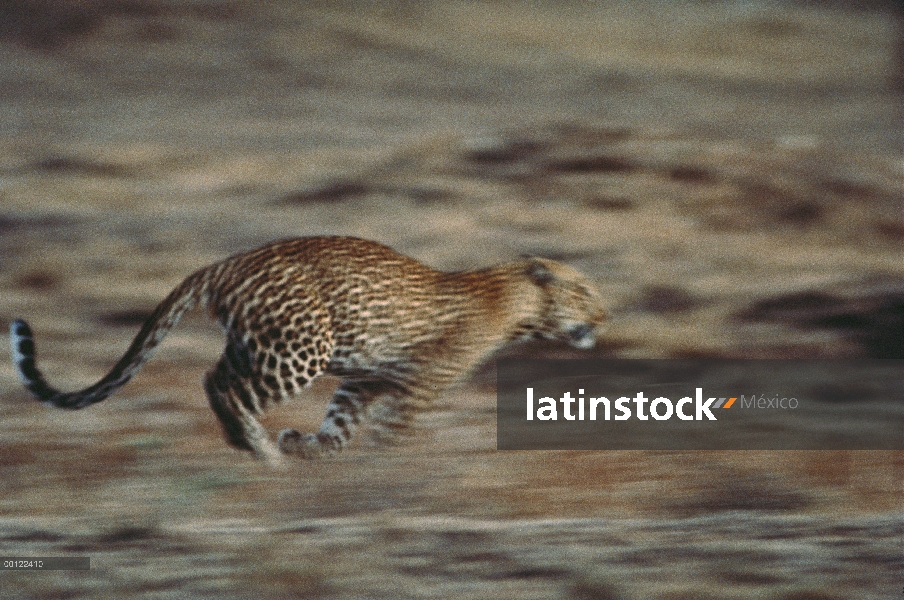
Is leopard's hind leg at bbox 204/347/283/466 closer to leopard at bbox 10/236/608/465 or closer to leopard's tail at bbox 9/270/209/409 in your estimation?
leopard at bbox 10/236/608/465

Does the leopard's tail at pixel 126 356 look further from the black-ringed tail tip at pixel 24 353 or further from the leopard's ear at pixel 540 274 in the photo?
the leopard's ear at pixel 540 274

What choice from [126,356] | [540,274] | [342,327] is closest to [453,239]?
[540,274]

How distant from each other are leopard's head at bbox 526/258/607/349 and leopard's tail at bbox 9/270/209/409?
1.21 metres

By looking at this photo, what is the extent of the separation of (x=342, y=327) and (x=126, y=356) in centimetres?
91

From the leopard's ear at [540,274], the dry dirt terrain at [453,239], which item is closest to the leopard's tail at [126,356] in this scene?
the dry dirt terrain at [453,239]

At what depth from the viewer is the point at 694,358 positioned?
A: 6680 mm

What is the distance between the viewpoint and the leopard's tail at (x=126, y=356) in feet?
16.5

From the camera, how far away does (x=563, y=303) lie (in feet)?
17.6

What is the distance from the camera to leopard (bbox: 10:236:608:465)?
4.71 meters

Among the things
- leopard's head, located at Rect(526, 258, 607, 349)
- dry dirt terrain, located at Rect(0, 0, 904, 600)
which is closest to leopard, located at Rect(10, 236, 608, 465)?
leopard's head, located at Rect(526, 258, 607, 349)

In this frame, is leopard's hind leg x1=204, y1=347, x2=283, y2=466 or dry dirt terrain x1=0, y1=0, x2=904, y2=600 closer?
leopard's hind leg x1=204, y1=347, x2=283, y2=466

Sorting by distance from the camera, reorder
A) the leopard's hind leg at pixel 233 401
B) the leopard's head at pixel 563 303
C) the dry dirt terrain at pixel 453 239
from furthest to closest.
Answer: the leopard's head at pixel 563 303 < the dry dirt terrain at pixel 453 239 < the leopard's hind leg at pixel 233 401

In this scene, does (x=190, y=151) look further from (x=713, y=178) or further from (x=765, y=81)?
(x=765, y=81)

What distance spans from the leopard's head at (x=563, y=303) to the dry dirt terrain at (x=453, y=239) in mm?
489
